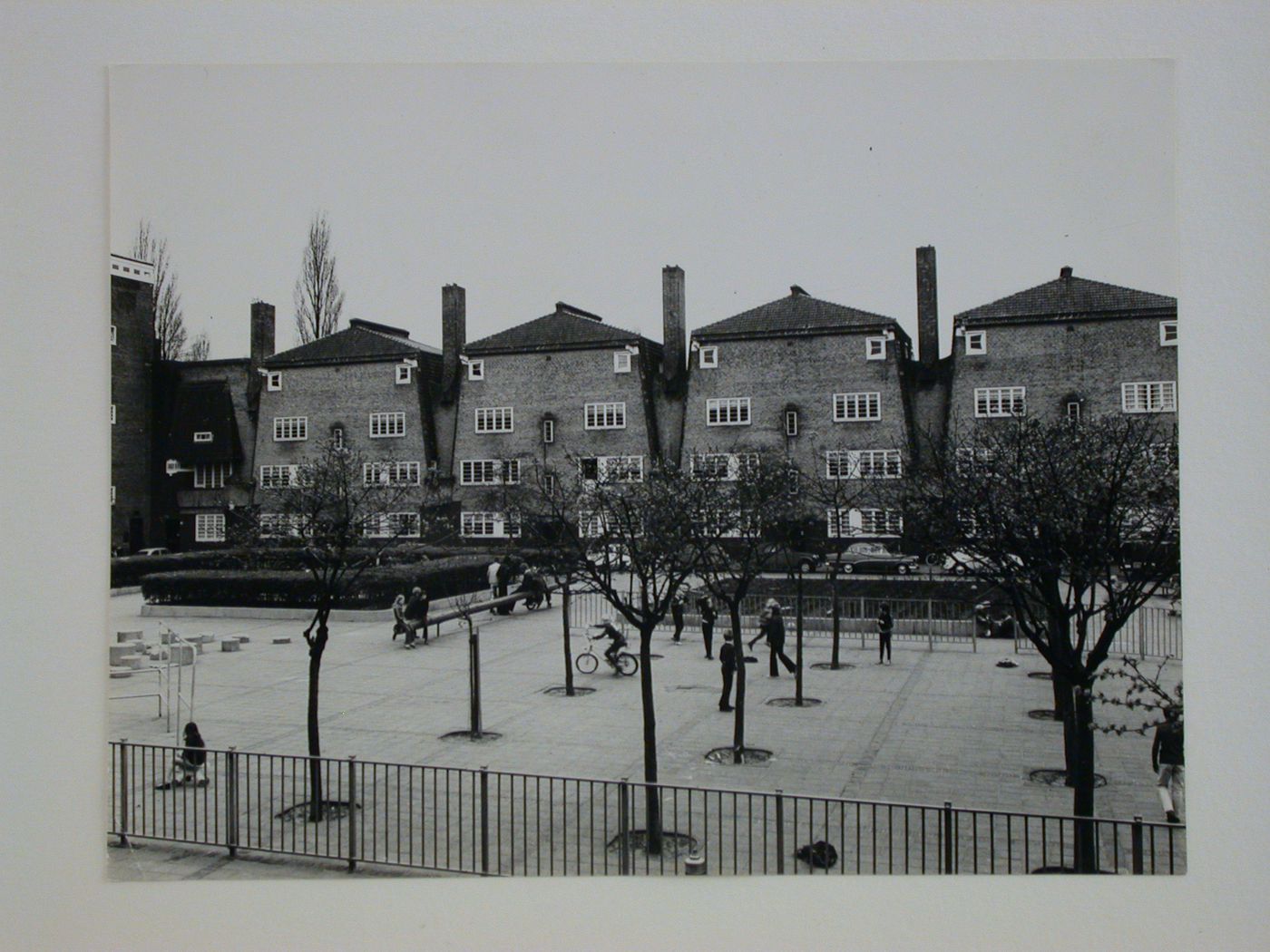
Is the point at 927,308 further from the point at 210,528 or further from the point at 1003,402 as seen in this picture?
the point at 210,528

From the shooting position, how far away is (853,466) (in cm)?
866

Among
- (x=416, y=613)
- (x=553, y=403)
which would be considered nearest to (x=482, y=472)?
(x=553, y=403)

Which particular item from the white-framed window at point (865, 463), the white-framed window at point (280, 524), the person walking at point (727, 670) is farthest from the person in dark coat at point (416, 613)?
the white-framed window at point (865, 463)

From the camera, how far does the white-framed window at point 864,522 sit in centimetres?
898

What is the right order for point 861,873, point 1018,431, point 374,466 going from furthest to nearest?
1. point 374,466
2. point 1018,431
3. point 861,873

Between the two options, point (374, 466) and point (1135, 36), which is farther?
point (374, 466)

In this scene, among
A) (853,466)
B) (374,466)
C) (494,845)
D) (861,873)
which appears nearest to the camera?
(861,873)

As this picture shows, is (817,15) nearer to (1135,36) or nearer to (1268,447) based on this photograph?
(1135,36)

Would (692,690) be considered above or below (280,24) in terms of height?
below

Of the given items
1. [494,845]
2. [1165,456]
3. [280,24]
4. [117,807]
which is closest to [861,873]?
[494,845]

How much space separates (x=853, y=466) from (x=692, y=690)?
3228 mm

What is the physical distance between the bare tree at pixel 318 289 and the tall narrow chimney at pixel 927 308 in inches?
170

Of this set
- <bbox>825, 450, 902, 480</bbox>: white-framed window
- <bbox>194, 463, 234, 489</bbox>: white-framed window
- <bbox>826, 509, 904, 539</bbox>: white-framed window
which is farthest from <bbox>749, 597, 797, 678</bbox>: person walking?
<bbox>194, 463, 234, 489</bbox>: white-framed window

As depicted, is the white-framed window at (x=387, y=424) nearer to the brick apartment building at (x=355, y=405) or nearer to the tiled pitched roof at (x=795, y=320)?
the brick apartment building at (x=355, y=405)
